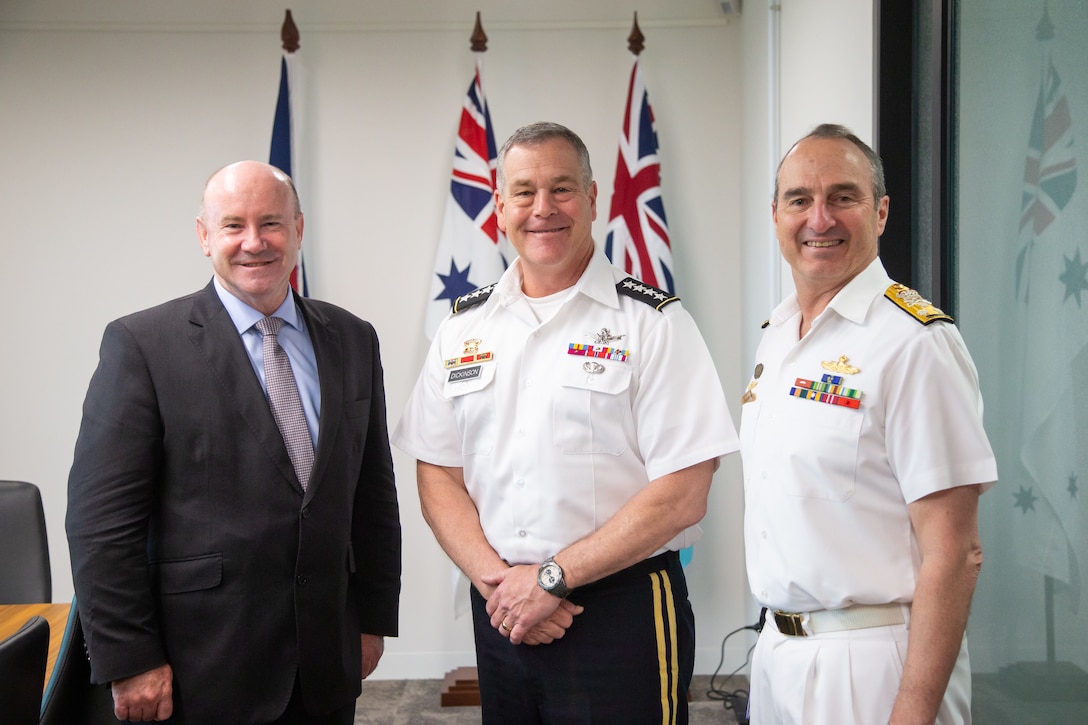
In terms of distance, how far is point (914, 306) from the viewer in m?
1.51

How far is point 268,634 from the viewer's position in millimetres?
1775

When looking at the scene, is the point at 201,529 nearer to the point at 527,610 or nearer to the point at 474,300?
the point at 527,610

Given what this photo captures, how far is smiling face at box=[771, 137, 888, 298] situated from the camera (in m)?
1.61

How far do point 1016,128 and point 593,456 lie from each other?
1086 mm

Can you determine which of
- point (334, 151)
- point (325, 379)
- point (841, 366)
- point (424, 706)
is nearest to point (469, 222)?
point (334, 151)

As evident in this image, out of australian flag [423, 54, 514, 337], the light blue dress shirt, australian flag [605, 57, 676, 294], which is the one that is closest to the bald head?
the light blue dress shirt

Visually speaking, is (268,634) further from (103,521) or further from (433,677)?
(433,677)

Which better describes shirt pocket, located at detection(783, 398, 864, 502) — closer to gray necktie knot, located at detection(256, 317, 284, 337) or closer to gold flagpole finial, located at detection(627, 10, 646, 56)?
gray necktie knot, located at detection(256, 317, 284, 337)

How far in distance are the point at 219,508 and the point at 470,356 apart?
59 cm

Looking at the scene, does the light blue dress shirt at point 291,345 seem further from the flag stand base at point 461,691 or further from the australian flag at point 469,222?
the flag stand base at point 461,691

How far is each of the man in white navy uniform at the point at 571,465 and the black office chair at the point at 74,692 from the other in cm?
77

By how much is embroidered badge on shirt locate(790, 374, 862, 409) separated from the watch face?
1.79ft

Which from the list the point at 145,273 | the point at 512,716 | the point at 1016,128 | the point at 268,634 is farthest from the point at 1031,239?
the point at 145,273

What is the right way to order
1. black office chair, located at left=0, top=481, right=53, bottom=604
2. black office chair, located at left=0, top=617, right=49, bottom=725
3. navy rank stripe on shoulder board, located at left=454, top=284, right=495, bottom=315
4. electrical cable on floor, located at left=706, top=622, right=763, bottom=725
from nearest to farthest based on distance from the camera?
1. black office chair, located at left=0, top=617, right=49, bottom=725
2. navy rank stripe on shoulder board, located at left=454, top=284, right=495, bottom=315
3. black office chair, located at left=0, top=481, right=53, bottom=604
4. electrical cable on floor, located at left=706, top=622, right=763, bottom=725
